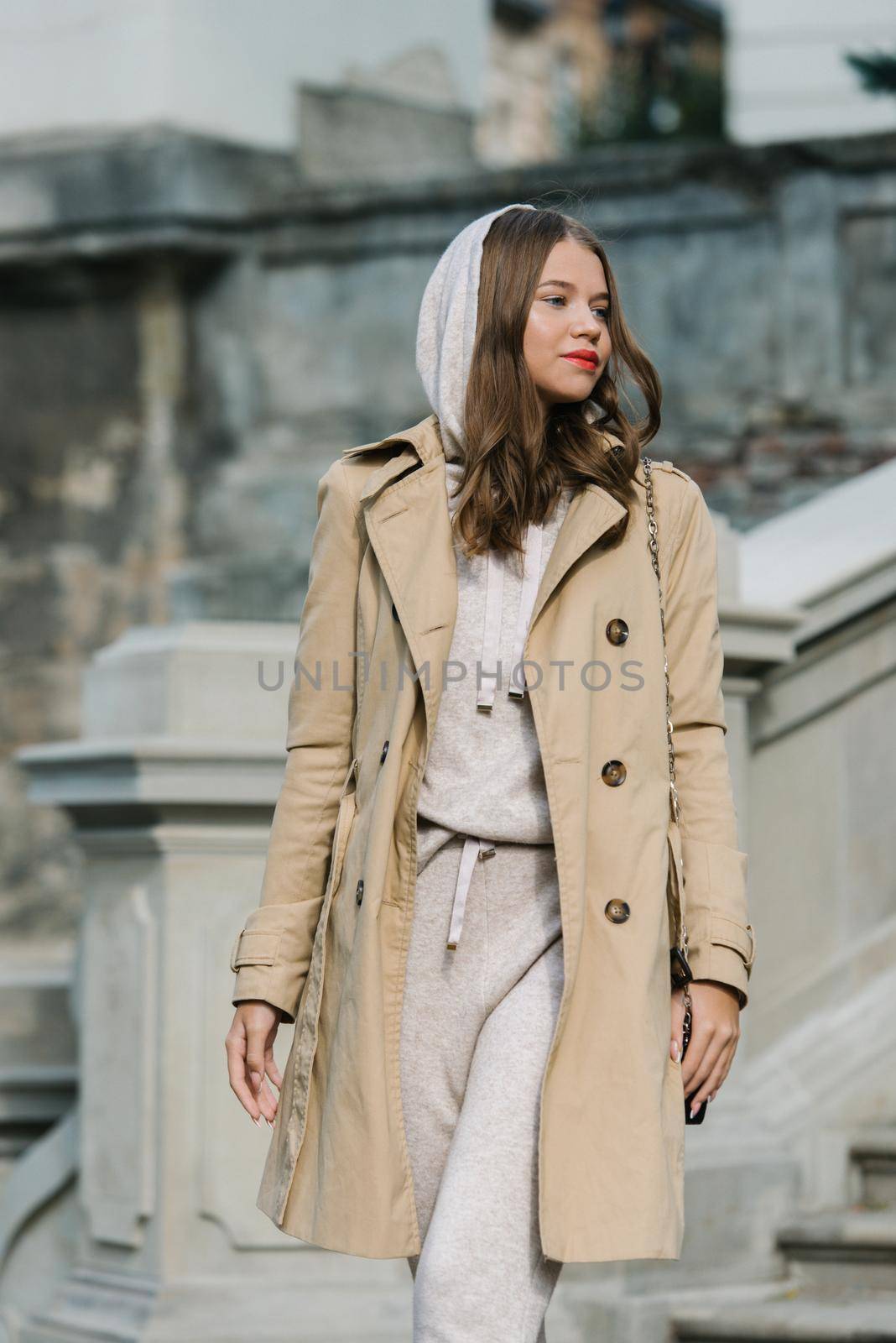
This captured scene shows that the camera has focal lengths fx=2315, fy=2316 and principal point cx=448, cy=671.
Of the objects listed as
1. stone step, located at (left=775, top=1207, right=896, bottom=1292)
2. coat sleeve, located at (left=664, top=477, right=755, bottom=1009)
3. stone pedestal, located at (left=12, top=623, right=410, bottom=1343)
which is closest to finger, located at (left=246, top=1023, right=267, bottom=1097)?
coat sleeve, located at (left=664, top=477, right=755, bottom=1009)

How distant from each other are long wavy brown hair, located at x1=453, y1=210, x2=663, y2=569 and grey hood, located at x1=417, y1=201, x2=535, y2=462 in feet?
0.06

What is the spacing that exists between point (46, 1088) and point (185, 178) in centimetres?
701

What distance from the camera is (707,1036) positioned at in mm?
2938

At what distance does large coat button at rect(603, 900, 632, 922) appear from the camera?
2.89 meters

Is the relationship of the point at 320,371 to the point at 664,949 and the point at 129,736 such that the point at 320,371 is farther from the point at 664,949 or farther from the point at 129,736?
the point at 664,949

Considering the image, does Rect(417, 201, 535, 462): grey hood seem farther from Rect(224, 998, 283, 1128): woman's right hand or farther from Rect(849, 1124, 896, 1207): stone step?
Rect(849, 1124, 896, 1207): stone step

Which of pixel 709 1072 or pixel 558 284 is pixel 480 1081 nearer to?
pixel 709 1072

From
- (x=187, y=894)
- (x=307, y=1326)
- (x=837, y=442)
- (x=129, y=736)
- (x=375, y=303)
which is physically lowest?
(x=307, y=1326)

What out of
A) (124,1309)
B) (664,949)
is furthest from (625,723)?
(124,1309)

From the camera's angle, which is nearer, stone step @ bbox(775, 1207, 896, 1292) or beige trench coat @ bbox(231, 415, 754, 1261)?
beige trench coat @ bbox(231, 415, 754, 1261)

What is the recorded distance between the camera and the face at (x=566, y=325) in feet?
10.2

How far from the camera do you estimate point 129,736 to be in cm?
479

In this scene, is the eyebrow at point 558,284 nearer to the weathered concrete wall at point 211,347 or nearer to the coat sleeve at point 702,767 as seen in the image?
the coat sleeve at point 702,767

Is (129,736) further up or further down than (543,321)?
further down
